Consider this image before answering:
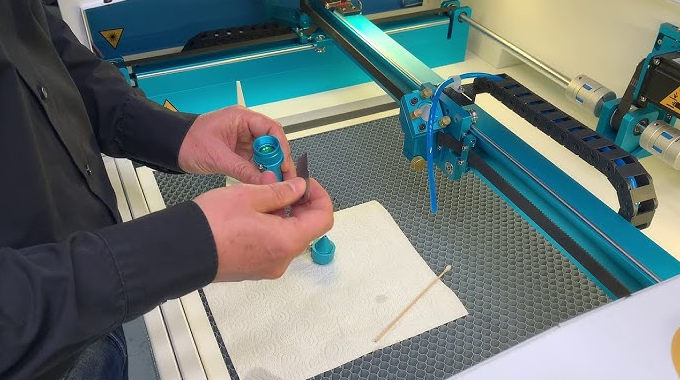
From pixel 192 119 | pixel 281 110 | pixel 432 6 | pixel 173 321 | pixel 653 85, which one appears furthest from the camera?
pixel 432 6

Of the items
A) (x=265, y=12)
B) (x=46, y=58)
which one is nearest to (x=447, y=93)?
(x=46, y=58)

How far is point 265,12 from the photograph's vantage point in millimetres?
1907

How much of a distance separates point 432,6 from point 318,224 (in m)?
1.55

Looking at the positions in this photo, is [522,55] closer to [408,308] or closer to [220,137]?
[408,308]

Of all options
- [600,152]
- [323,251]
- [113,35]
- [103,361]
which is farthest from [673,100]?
[113,35]

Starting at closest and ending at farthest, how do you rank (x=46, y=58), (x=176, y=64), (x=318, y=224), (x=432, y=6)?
(x=318, y=224), (x=46, y=58), (x=176, y=64), (x=432, y=6)

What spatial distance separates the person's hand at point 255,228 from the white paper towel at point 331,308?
497 mm

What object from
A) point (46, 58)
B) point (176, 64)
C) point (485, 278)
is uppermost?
point (46, 58)

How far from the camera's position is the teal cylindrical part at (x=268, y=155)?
0.89 m

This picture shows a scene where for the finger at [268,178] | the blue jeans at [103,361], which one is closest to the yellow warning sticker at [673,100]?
the finger at [268,178]

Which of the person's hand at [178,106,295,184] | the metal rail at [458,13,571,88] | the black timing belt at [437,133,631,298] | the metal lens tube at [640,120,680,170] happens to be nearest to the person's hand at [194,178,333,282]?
the person's hand at [178,106,295,184]

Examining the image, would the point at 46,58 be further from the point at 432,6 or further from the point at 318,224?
the point at 432,6

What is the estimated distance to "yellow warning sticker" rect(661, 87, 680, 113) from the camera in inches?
49.8

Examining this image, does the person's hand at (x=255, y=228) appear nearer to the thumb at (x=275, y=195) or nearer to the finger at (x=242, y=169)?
the thumb at (x=275, y=195)
